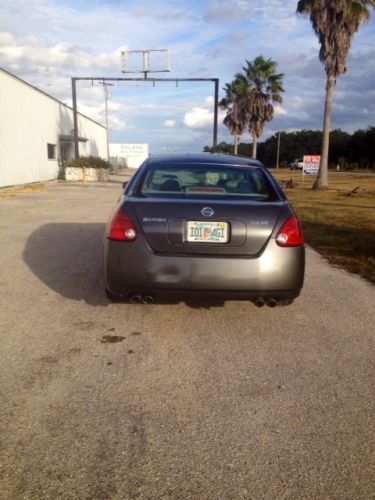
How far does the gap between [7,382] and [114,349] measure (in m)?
0.81

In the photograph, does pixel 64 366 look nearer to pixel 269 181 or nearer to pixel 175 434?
pixel 175 434

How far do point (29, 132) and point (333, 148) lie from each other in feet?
214

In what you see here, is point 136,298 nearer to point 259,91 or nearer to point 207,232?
point 207,232

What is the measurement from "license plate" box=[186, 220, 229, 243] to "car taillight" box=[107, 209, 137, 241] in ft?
1.49

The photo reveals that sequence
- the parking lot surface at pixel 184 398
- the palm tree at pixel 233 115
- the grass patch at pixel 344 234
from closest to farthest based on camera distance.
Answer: the parking lot surface at pixel 184 398 → the grass patch at pixel 344 234 → the palm tree at pixel 233 115

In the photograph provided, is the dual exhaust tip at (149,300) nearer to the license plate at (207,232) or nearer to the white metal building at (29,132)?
the license plate at (207,232)

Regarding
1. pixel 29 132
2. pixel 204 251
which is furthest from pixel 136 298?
pixel 29 132

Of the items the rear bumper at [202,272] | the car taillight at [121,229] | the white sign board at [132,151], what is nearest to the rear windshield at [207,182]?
the car taillight at [121,229]

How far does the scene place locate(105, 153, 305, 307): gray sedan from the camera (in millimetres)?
3336

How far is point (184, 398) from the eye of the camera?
2631mm

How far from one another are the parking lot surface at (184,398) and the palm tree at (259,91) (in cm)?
3554

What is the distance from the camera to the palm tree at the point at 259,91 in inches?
1479

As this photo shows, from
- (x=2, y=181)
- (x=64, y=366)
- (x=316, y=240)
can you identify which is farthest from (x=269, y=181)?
(x=2, y=181)

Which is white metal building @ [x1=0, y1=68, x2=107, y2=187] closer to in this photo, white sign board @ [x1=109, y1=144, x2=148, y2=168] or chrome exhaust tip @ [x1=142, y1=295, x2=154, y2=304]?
chrome exhaust tip @ [x1=142, y1=295, x2=154, y2=304]
